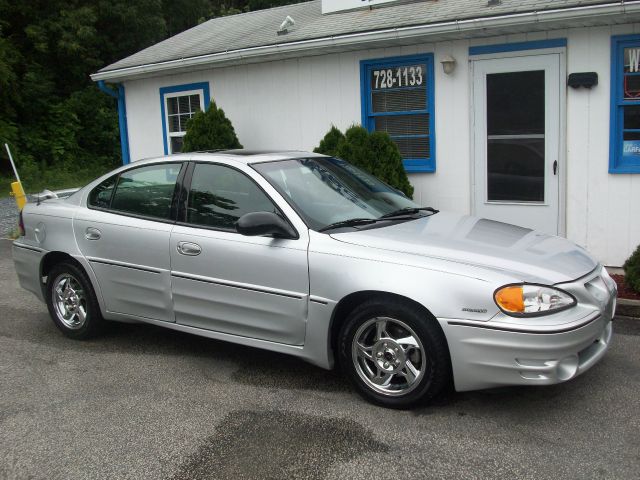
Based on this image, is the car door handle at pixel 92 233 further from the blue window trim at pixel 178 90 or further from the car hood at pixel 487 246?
the blue window trim at pixel 178 90

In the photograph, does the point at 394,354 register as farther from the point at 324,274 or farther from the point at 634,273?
the point at 634,273

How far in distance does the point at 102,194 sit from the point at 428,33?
433 centimetres

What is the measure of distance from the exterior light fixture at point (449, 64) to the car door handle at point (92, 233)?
477 centimetres

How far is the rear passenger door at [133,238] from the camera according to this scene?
16.9ft

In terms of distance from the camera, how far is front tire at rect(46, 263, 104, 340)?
5.67 m

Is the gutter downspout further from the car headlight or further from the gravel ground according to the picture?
the car headlight

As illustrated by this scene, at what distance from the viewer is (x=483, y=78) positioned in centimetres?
817

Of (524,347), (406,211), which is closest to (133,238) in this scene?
(406,211)

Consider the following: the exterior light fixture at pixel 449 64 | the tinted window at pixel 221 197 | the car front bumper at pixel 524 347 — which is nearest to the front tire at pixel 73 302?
the tinted window at pixel 221 197

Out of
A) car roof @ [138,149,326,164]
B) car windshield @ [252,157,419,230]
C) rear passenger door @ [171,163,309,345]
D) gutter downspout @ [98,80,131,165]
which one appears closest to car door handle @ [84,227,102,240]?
car roof @ [138,149,326,164]

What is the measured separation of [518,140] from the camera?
8109 millimetres

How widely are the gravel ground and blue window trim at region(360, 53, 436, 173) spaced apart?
7005 mm

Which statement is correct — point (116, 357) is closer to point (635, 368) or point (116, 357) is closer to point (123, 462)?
point (123, 462)

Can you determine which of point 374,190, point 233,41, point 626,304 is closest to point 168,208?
point 374,190
